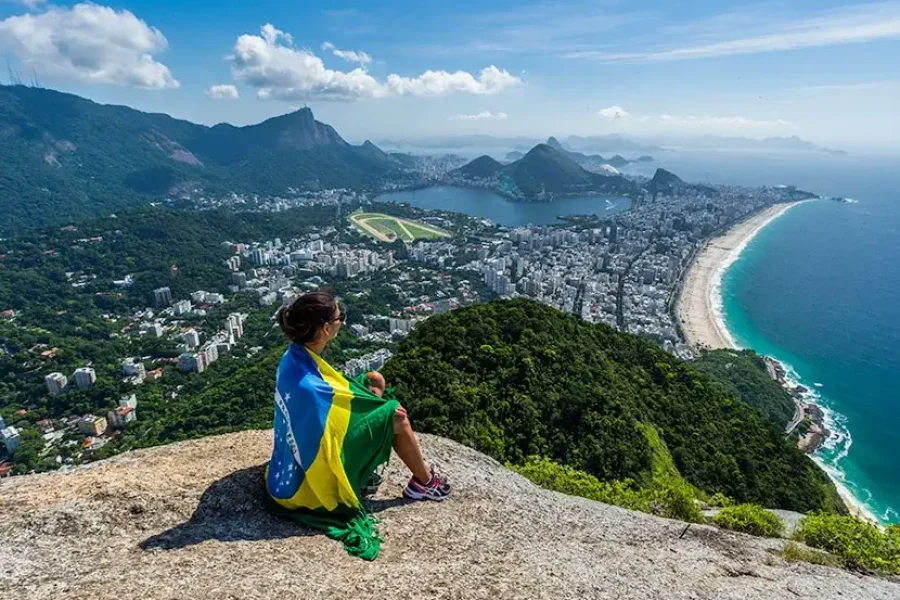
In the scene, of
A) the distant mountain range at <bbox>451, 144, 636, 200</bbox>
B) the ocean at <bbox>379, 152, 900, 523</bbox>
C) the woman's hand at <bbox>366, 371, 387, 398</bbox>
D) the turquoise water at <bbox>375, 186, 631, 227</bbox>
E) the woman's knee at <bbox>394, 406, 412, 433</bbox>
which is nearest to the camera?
the woman's knee at <bbox>394, 406, 412, 433</bbox>

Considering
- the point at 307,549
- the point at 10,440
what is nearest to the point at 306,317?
the point at 307,549

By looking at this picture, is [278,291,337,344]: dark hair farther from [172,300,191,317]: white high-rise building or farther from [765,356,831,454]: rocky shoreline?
[172,300,191,317]: white high-rise building

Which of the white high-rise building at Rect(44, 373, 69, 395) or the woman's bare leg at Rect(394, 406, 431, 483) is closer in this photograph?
the woman's bare leg at Rect(394, 406, 431, 483)

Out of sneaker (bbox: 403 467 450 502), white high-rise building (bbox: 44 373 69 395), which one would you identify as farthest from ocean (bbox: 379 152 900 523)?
white high-rise building (bbox: 44 373 69 395)

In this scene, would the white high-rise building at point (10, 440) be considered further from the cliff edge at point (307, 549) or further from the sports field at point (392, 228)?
the sports field at point (392, 228)

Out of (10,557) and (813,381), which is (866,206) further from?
(10,557)

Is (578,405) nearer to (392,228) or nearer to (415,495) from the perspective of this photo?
(415,495)
